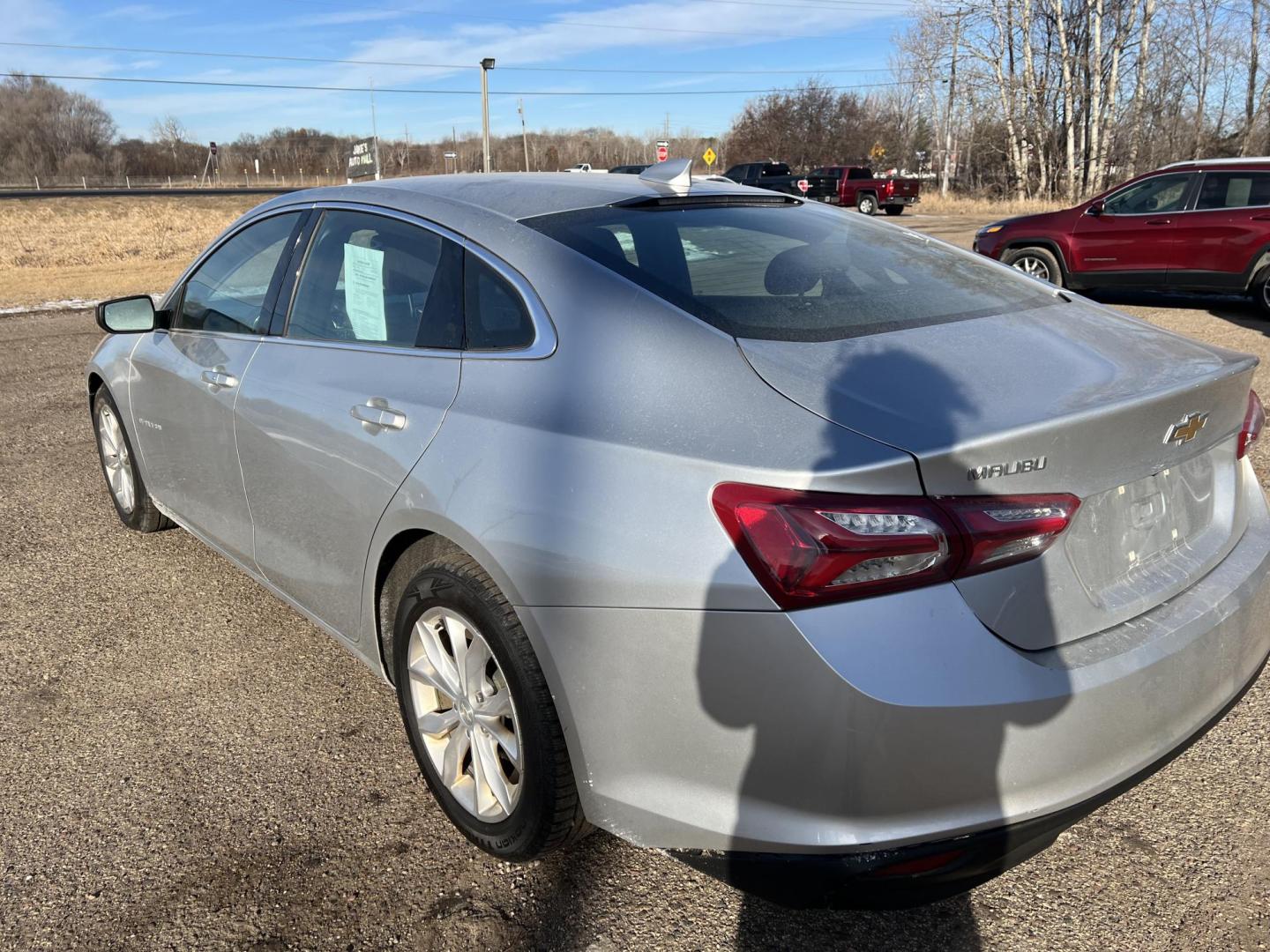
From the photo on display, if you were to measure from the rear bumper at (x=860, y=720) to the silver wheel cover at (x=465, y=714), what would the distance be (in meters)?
0.31

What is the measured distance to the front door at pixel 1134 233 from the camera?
1123 cm

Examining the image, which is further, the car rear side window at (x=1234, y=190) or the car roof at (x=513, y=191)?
the car rear side window at (x=1234, y=190)

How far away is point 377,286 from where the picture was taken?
111 inches

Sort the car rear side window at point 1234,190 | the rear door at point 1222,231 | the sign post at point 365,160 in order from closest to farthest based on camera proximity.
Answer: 1. the rear door at point 1222,231
2. the car rear side window at point 1234,190
3. the sign post at point 365,160

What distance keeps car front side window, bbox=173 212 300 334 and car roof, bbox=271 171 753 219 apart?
23cm

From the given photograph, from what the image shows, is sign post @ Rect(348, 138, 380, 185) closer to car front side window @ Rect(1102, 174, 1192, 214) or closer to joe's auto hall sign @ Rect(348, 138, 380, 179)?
joe's auto hall sign @ Rect(348, 138, 380, 179)

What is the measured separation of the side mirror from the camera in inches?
149

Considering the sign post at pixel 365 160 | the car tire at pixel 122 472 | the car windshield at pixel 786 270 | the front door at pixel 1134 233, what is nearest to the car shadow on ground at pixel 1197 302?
the front door at pixel 1134 233

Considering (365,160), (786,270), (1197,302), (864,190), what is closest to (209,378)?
(786,270)

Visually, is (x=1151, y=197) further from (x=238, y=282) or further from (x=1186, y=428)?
(x=238, y=282)

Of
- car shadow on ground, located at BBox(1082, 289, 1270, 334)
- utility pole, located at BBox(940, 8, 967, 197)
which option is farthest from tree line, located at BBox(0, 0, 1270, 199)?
car shadow on ground, located at BBox(1082, 289, 1270, 334)

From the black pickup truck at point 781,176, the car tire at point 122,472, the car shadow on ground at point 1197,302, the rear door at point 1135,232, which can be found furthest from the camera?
the black pickup truck at point 781,176

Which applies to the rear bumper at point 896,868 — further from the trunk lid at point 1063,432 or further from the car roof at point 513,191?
the car roof at point 513,191

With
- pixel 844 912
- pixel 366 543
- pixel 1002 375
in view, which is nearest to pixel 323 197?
pixel 366 543
